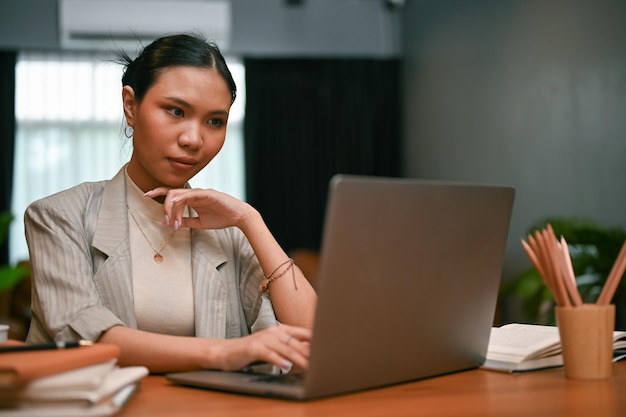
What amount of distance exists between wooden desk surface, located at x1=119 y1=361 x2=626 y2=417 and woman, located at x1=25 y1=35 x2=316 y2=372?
1.21ft

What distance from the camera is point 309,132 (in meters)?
7.46

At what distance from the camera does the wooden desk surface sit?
1.04 metres

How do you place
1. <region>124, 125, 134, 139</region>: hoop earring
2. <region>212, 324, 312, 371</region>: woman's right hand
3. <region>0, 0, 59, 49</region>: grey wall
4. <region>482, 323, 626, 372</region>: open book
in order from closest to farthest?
1. <region>212, 324, 312, 371</region>: woman's right hand
2. <region>482, 323, 626, 372</region>: open book
3. <region>124, 125, 134, 139</region>: hoop earring
4. <region>0, 0, 59, 49</region>: grey wall

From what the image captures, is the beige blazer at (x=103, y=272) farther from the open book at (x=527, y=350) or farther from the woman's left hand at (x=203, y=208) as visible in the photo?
the open book at (x=527, y=350)

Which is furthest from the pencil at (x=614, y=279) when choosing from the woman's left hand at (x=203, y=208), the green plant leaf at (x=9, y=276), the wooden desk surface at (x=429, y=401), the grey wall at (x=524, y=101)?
the green plant leaf at (x=9, y=276)

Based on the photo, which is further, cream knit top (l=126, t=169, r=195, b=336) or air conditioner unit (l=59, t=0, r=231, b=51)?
air conditioner unit (l=59, t=0, r=231, b=51)

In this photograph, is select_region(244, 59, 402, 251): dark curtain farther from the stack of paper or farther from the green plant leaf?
the stack of paper

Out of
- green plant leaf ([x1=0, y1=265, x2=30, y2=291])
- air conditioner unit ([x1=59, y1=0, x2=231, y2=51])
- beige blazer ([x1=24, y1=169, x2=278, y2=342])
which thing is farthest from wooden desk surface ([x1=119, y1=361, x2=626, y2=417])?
air conditioner unit ([x1=59, y1=0, x2=231, y2=51])

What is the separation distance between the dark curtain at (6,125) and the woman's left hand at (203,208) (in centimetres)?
553

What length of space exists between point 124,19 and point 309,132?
1805mm

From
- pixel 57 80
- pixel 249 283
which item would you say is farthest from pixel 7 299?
pixel 249 283

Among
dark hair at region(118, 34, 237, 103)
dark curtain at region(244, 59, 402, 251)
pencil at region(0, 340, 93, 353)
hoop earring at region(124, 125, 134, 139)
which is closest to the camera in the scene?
pencil at region(0, 340, 93, 353)

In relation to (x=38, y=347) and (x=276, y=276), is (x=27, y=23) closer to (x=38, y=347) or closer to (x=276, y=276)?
(x=276, y=276)

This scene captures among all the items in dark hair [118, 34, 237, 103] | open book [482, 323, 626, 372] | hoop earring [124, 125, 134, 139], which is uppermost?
dark hair [118, 34, 237, 103]
